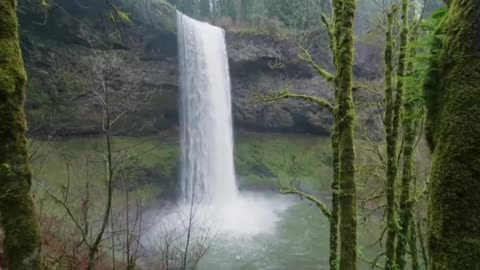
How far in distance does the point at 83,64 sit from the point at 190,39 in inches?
251

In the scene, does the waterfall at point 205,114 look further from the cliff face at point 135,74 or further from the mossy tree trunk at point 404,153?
the mossy tree trunk at point 404,153

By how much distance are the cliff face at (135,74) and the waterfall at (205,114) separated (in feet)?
3.12

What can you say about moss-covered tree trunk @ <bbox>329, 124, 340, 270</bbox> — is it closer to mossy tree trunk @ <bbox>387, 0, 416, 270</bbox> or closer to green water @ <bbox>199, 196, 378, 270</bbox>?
mossy tree trunk @ <bbox>387, 0, 416, 270</bbox>

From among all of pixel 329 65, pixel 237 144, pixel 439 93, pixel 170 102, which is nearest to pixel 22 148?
pixel 439 93

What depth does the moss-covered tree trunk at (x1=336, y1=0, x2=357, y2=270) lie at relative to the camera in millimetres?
4105

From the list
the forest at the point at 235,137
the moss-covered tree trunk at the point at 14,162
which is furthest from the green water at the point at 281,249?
the moss-covered tree trunk at the point at 14,162

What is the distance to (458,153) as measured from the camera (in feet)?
6.03

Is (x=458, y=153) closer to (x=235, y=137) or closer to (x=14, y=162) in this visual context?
(x=14, y=162)

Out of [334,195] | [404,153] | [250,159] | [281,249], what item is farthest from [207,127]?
[404,153]

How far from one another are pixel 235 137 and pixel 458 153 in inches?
1009

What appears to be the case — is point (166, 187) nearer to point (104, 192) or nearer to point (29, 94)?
point (104, 192)

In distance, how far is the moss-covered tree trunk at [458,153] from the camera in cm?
176

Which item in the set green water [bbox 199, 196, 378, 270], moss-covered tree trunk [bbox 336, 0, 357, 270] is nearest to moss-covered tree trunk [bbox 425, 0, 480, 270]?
moss-covered tree trunk [bbox 336, 0, 357, 270]

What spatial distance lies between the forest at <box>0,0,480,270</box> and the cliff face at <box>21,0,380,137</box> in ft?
0.30
